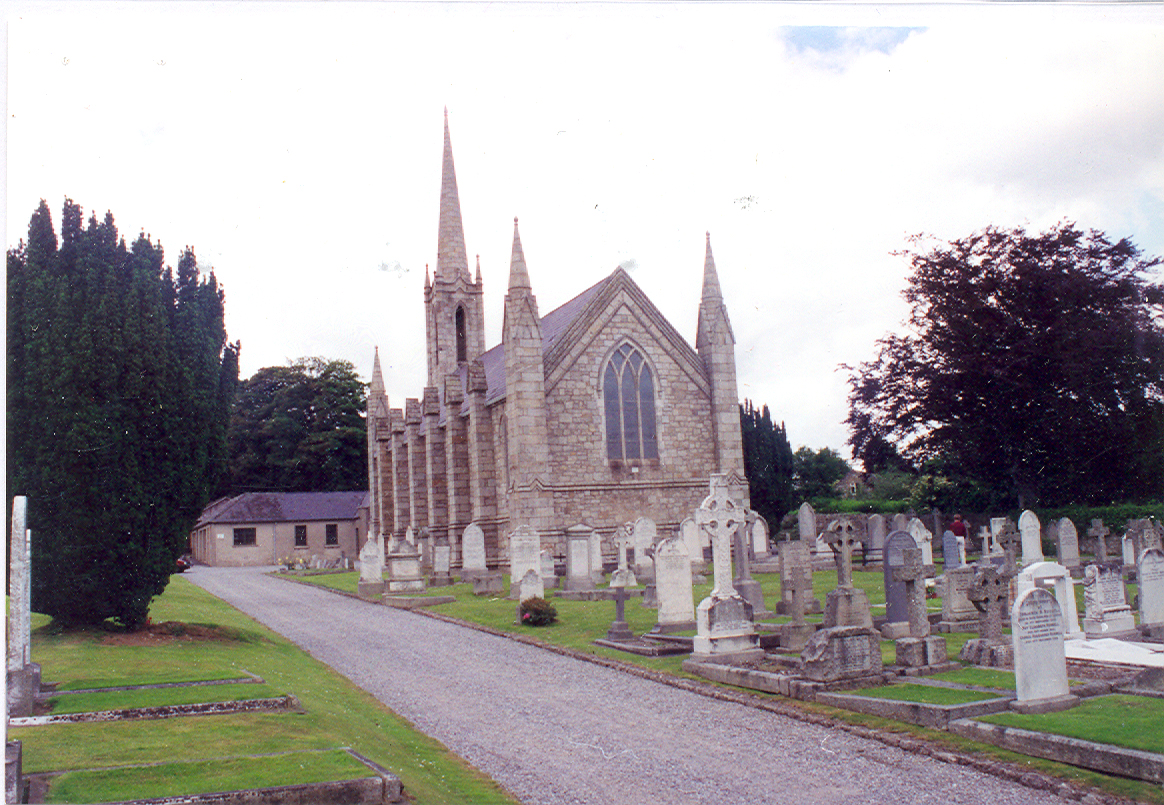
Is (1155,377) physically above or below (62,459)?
above

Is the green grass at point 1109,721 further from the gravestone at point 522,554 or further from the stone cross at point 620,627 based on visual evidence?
the gravestone at point 522,554

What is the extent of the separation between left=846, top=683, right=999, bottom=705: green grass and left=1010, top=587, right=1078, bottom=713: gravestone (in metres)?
0.46

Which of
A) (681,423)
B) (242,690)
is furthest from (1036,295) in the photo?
(242,690)

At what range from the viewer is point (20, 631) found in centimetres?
905

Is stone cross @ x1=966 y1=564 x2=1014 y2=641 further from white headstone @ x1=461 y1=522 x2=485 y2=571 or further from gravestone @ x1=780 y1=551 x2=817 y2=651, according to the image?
white headstone @ x1=461 y1=522 x2=485 y2=571

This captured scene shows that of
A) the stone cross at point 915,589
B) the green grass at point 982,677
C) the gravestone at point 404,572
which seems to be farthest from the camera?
the gravestone at point 404,572

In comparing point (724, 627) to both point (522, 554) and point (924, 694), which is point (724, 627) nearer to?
point (924, 694)

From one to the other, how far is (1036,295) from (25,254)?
1059 inches

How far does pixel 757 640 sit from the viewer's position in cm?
1193

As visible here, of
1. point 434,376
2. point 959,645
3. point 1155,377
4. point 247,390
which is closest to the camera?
point 959,645

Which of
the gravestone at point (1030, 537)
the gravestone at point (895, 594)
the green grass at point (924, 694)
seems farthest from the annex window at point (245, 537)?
the green grass at point (924, 694)

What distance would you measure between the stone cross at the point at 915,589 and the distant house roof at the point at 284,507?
51.4m

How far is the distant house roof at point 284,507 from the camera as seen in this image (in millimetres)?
56062

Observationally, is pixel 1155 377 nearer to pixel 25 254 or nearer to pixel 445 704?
pixel 445 704
